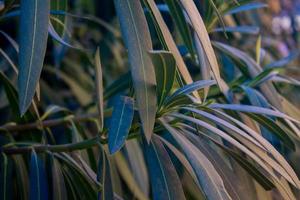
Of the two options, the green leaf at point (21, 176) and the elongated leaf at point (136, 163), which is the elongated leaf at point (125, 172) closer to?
the elongated leaf at point (136, 163)

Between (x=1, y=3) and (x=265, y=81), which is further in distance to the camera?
(x=265, y=81)

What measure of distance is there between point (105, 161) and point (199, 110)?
0.13 metres

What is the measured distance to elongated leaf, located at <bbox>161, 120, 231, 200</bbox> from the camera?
21.9 inches

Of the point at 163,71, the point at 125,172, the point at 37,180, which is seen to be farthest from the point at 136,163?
the point at 163,71

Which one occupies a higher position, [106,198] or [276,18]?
[276,18]

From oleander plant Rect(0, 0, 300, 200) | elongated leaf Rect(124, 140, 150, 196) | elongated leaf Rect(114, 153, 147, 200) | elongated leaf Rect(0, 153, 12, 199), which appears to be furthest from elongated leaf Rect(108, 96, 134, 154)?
elongated leaf Rect(114, 153, 147, 200)

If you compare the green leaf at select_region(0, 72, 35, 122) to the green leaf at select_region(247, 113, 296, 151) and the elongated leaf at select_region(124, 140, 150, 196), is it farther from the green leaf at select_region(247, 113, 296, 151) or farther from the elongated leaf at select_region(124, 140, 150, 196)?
the green leaf at select_region(247, 113, 296, 151)

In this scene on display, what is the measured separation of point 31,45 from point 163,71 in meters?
0.15

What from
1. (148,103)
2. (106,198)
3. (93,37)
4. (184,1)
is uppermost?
(93,37)

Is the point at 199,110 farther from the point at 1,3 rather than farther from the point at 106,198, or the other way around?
the point at 1,3

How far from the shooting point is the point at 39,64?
1.86 ft

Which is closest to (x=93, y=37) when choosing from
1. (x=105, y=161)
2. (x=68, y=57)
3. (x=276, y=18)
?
(x=68, y=57)

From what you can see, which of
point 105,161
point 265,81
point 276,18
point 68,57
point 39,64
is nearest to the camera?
point 39,64

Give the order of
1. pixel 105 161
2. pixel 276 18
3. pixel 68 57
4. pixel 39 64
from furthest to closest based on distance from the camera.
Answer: pixel 276 18 → pixel 68 57 → pixel 105 161 → pixel 39 64
